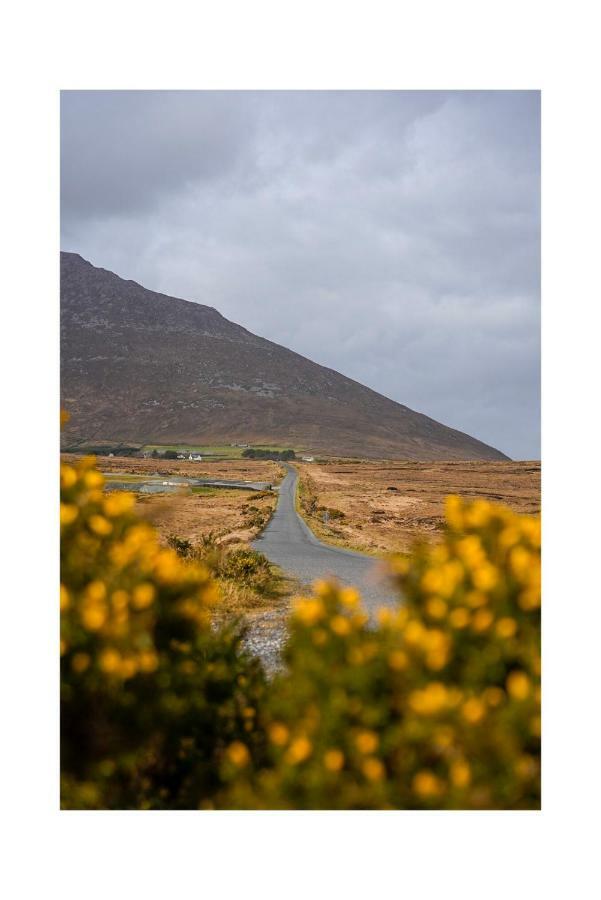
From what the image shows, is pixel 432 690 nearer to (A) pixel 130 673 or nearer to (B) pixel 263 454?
(A) pixel 130 673

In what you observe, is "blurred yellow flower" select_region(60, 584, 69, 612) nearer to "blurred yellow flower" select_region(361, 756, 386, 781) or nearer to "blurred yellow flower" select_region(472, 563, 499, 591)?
"blurred yellow flower" select_region(361, 756, 386, 781)

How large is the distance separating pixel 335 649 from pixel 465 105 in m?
3.14

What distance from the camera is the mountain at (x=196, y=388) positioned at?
24.6 m

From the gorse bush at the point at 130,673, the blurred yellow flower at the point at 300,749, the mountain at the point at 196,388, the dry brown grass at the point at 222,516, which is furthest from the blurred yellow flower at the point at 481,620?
the dry brown grass at the point at 222,516

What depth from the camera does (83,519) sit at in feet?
7.95

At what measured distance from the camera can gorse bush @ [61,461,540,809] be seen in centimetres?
208

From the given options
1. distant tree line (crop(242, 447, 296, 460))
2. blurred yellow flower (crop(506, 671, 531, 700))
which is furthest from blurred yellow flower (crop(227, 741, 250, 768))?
distant tree line (crop(242, 447, 296, 460))

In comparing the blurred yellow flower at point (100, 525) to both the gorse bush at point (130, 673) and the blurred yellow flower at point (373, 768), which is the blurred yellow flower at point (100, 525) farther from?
the blurred yellow flower at point (373, 768)

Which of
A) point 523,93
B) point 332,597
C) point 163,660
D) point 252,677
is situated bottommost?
point 252,677

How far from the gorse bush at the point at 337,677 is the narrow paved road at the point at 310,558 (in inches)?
219

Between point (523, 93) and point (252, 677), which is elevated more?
point (523, 93)
